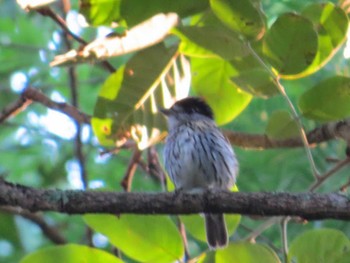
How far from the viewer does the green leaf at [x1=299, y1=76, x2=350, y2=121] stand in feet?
9.80

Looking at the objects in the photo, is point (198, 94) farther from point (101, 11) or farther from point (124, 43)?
point (124, 43)

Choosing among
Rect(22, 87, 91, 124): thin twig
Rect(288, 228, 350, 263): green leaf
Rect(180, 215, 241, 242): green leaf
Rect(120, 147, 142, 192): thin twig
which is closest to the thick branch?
Rect(288, 228, 350, 263): green leaf

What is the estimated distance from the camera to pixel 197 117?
16.1 feet

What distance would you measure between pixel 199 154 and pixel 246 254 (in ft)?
7.00

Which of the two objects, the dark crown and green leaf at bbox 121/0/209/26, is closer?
green leaf at bbox 121/0/209/26

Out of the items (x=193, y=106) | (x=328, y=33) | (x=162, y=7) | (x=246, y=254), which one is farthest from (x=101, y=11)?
(x=193, y=106)

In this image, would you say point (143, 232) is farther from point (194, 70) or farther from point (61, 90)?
point (61, 90)

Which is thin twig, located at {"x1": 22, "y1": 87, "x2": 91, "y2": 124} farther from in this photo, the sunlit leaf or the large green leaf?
the sunlit leaf

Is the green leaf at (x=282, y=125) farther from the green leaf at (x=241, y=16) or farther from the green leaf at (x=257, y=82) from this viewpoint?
the green leaf at (x=241, y=16)

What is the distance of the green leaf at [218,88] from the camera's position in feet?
12.1

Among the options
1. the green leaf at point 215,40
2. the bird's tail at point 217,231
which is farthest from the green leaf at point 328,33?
the bird's tail at point 217,231

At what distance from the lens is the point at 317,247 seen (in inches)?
103

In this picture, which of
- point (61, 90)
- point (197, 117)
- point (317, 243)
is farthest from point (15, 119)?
point (317, 243)

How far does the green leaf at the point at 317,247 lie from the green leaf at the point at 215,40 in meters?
0.74
